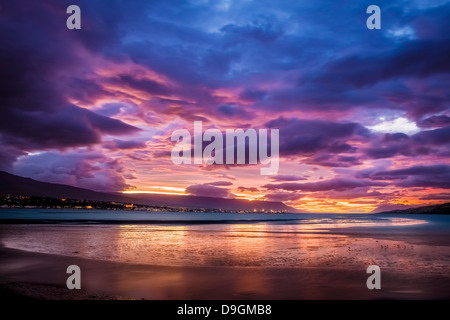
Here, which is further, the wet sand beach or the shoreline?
the wet sand beach

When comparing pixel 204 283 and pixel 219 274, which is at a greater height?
pixel 204 283

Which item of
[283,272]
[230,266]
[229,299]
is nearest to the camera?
[229,299]

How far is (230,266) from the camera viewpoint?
25.3 metres

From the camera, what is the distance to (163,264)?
25.7 metres

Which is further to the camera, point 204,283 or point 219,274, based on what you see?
point 219,274

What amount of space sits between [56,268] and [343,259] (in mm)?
22484

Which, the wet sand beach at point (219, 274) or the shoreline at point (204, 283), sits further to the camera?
the wet sand beach at point (219, 274)
